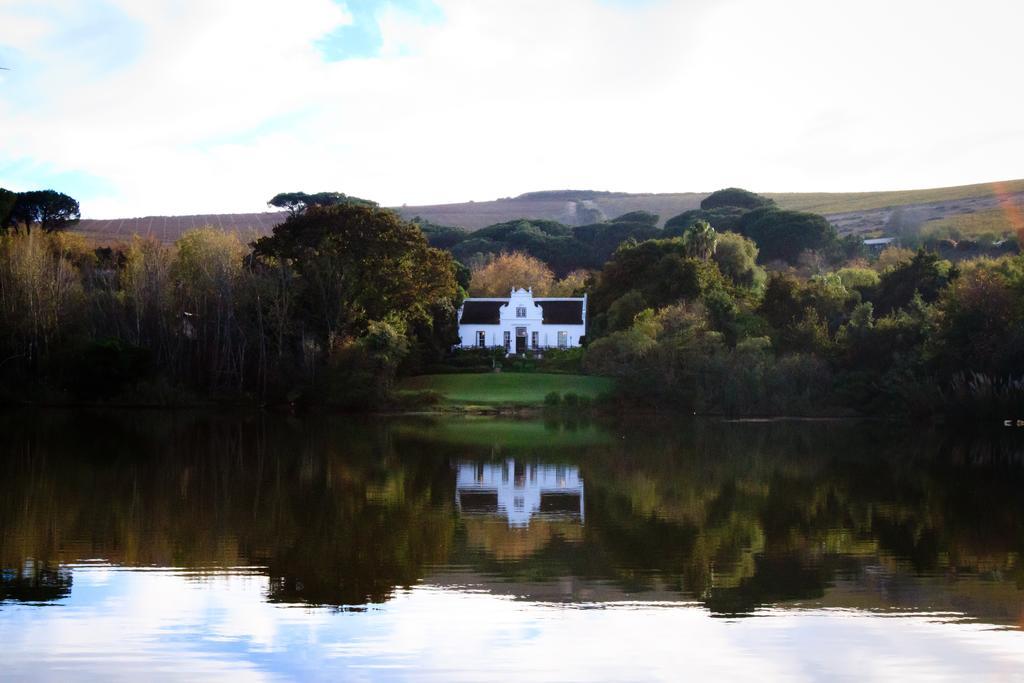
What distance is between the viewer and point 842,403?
160ft

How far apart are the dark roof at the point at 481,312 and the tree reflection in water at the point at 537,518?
36466mm

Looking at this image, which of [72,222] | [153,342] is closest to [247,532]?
[153,342]

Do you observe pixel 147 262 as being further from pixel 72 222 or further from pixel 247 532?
A: pixel 247 532

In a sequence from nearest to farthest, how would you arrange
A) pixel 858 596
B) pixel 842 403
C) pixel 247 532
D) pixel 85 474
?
pixel 858 596, pixel 247 532, pixel 85 474, pixel 842 403

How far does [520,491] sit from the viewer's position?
852 inches

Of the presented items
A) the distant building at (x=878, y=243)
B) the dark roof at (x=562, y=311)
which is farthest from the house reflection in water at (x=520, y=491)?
the distant building at (x=878, y=243)

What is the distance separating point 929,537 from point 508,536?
19.1ft

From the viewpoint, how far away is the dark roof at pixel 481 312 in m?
69.2

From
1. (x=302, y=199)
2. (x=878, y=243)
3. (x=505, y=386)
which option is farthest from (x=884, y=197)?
(x=505, y=386)

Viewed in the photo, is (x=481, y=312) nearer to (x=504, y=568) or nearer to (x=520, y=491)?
(x=520, y=491)

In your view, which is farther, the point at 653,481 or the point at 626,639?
the point at 653,481

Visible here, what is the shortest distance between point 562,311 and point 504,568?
56.3 metres

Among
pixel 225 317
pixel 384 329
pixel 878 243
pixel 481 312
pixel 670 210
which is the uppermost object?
pixel 670 210

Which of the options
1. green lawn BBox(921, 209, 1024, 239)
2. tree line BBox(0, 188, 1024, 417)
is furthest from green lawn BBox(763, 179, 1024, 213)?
tree line BBox(0, 188, 1024, 417)
